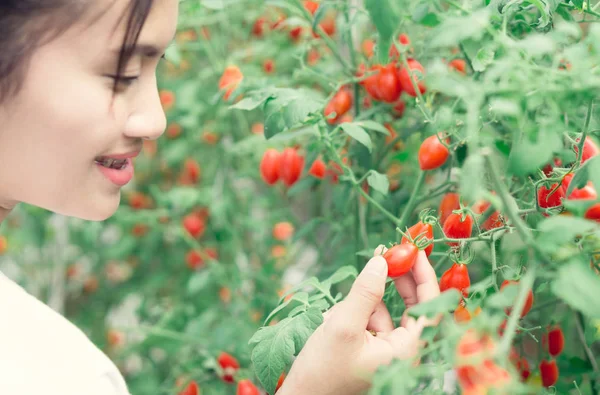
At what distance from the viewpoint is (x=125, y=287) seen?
2123 millimetres

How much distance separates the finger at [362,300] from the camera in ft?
2.31

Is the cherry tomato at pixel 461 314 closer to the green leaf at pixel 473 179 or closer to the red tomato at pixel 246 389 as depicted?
the green leaf at pixel 473 179

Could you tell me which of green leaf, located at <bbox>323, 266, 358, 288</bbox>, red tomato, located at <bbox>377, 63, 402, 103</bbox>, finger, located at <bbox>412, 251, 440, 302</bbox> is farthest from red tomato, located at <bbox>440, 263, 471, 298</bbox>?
red tomato, located at <bbox>377, 63, 402, 103</bbox>

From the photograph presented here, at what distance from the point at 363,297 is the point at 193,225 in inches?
40.2

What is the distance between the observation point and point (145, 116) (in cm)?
82

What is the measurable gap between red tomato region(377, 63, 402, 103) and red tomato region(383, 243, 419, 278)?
327 millimetres

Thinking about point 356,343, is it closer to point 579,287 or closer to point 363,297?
point 363,297

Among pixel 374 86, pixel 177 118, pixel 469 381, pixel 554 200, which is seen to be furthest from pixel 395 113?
pixel 177 118

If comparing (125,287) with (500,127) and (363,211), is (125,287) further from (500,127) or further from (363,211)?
(500,127)

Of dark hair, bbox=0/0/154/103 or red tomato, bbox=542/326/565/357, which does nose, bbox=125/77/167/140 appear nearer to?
dark hair, bbox=0/0/154/103

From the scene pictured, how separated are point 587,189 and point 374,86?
0.43 metres

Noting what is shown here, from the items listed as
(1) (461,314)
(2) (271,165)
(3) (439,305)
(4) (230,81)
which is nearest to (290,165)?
(2) (271,165)

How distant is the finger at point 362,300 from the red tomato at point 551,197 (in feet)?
0.62

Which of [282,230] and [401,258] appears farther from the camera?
[282,230]
